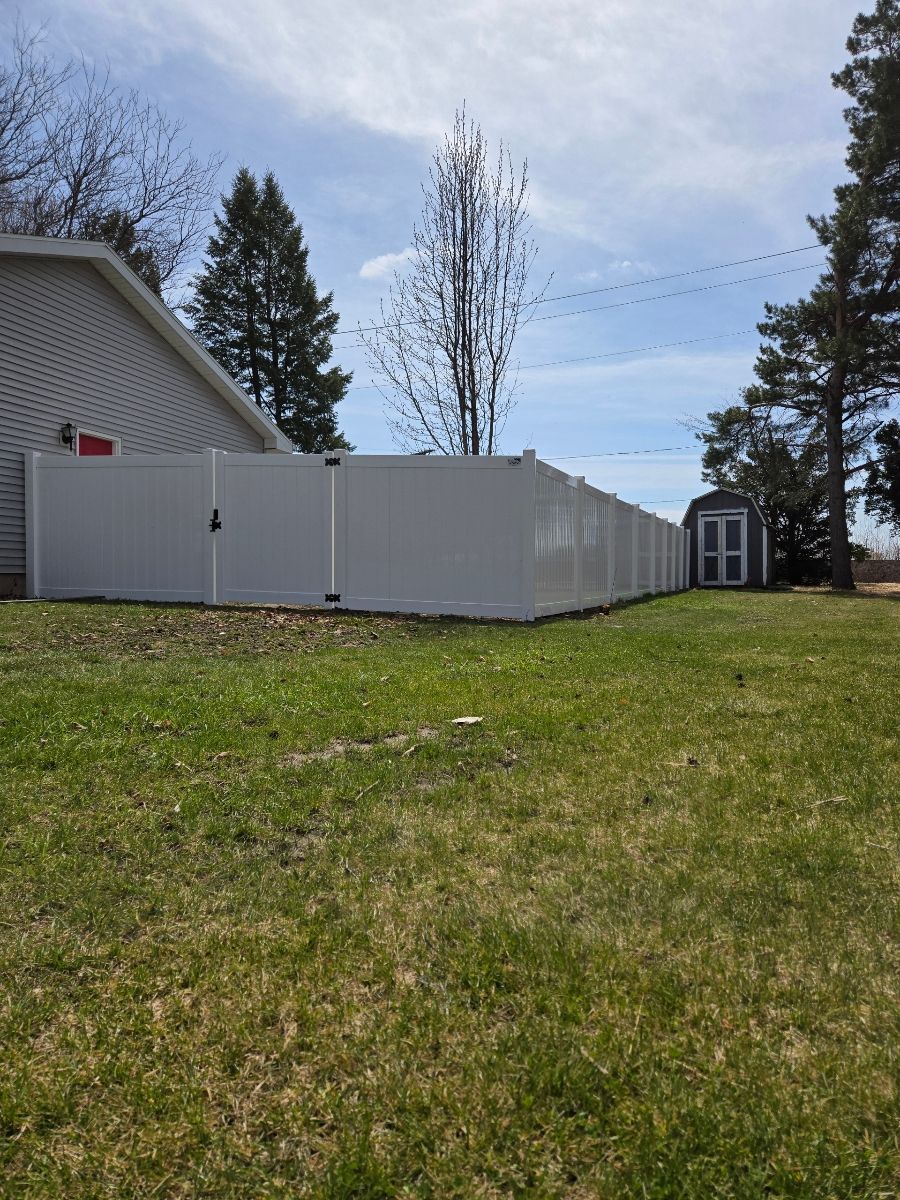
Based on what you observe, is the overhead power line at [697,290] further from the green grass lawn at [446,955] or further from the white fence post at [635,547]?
the green grass lawn at [446,955]

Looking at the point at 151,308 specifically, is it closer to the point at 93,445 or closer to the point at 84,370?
the point at 84,370

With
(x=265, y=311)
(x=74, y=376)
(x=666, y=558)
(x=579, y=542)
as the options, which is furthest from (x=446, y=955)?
(x=265, y=311)

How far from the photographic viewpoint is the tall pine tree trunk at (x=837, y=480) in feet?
67.6

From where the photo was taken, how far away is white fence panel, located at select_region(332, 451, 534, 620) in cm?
855

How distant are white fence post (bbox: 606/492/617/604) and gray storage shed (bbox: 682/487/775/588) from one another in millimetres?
12512

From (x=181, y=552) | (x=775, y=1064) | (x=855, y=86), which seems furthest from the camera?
(x=855, y=86)

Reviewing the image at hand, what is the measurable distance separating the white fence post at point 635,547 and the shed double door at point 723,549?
10.0 m

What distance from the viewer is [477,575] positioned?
872cm

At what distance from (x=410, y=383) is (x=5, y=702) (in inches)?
502

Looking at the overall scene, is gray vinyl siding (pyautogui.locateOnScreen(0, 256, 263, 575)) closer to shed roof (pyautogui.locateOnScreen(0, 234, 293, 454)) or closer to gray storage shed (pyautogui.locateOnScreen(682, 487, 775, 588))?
shed roof (pyautogui.locateOnScreen(0, 234, 293, 454))

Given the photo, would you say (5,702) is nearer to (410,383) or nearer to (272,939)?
(272,939)

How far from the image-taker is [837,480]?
68.1 ft

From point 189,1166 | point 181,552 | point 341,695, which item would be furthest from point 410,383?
point 189,1166

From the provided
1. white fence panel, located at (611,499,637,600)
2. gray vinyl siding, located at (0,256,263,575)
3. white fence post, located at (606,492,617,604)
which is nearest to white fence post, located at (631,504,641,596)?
white fence panel, located at (611,499,637,600)
